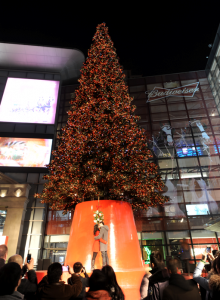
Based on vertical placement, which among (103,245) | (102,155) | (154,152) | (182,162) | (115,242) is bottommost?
(103,245)

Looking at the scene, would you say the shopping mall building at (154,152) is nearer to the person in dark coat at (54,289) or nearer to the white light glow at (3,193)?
the white light glow at (3,193)

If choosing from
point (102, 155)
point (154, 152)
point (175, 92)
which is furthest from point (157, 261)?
point (175, 92)

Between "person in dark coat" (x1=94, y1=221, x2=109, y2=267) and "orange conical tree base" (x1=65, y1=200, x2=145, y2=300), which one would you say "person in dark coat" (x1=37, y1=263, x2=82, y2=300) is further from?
"orange conical tree base" (x1=65, y1=200, x2=145, y2=300)

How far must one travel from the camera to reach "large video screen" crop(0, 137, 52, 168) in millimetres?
17453

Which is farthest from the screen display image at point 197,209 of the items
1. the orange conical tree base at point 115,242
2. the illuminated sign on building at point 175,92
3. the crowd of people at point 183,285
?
the crowd of people at point 183,285

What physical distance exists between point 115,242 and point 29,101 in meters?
17.2

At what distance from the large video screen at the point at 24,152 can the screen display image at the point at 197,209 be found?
12.1m

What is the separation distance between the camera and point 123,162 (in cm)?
892

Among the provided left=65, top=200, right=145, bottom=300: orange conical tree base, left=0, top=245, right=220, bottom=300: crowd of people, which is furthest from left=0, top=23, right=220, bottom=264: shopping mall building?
left=0, top=245, right=220, bottom=300: crowd of people

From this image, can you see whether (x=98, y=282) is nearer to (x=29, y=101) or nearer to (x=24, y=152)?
(x=24, y=152)

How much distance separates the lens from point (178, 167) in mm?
17406

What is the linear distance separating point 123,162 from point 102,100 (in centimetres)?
337

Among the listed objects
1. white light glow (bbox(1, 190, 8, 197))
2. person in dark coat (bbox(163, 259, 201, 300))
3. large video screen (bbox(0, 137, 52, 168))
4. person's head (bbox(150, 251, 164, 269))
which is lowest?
person in dark coat (bbox(163, 259, 201, 300))

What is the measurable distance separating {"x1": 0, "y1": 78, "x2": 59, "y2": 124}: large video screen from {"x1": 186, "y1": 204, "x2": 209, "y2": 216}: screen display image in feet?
45.9
